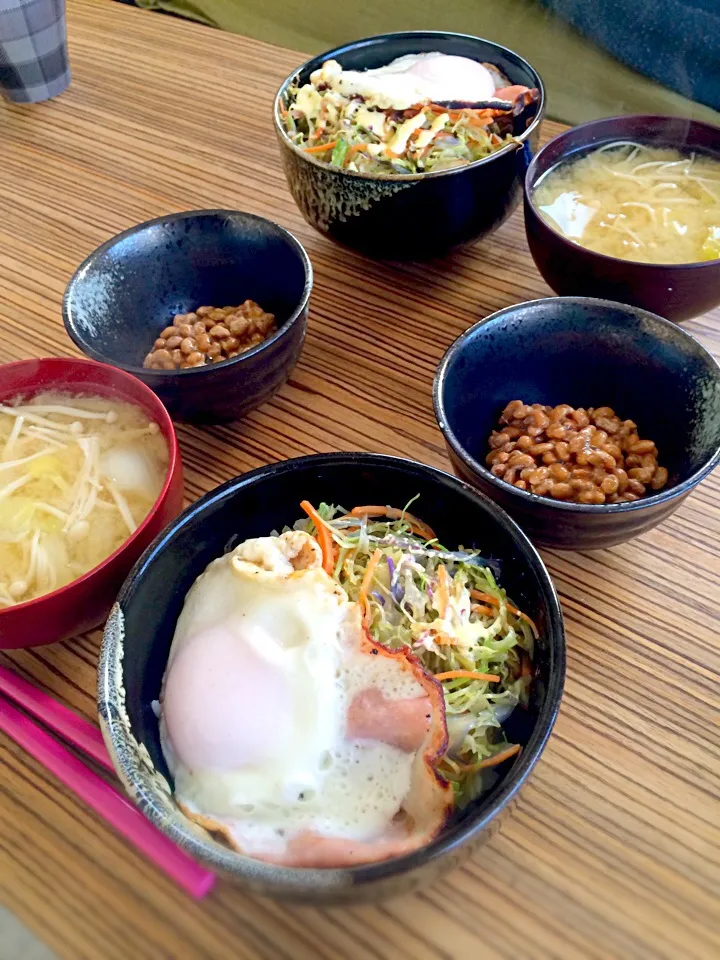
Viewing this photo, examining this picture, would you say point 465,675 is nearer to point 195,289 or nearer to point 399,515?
point 399,515

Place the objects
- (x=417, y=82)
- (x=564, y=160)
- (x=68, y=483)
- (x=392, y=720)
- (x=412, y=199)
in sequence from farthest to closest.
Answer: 1. (x=417, y=82)
2. (x=564, y=160)
3. (x=412, y=199)
4. (x=68, y=483)
5. (x=392, y=720)

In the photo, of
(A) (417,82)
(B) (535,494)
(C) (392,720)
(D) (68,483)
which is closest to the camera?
(C) (392,720)

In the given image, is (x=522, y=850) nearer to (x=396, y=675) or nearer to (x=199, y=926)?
(x=396, y=675)

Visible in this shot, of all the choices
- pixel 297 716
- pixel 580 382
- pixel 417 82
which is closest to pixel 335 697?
pixel 297 716

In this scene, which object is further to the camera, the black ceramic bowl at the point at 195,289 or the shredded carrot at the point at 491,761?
the black ceramic bowl at the point at 195,289

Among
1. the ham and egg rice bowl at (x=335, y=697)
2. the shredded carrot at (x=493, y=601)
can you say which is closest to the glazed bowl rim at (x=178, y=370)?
the ham and egg rice bowl at (x=335, y=697)

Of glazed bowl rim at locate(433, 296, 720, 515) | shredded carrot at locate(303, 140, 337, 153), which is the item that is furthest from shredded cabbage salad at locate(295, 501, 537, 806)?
shredded carrot at locate(303, 140, 337, 153)

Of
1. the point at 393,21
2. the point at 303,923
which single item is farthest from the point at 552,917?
the point at 393,21

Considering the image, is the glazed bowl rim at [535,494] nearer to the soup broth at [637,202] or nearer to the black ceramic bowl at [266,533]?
the black ceramic bowl at [266,533]
